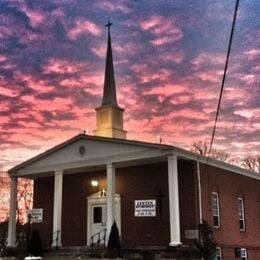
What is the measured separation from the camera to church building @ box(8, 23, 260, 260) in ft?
78.1

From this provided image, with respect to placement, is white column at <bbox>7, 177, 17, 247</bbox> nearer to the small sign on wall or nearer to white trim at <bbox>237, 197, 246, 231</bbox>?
the small sign on wall

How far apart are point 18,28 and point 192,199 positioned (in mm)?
10962

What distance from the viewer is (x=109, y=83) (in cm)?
3312

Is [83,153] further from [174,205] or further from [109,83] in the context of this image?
[109,83]

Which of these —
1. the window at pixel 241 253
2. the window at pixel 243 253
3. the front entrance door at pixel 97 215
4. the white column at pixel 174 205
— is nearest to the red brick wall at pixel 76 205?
the front entrance door at pixel 97 215

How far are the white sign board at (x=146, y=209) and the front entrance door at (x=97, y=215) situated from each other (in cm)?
215

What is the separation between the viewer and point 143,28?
63.2 ft

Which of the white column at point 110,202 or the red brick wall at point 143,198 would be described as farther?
the red brick wall at point 143,198

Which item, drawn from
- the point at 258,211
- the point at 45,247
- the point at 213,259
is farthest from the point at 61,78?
the point at 258,211

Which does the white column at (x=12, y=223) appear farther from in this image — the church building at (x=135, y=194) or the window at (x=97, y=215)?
the window at (x=97, y=215)

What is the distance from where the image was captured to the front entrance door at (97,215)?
26.1m

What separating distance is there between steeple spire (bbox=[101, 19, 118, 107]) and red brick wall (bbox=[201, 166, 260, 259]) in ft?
26.3

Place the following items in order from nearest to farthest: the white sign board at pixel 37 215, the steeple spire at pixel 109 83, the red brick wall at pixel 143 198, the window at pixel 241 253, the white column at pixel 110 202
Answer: the white column at pixel 110 202, the red brick wall at pixel 143 198, the window at pixel 241 253, the white sign board at pixel 37 215, the steeple spire at pixel 109 83

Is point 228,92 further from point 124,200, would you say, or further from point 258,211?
point 258,211
